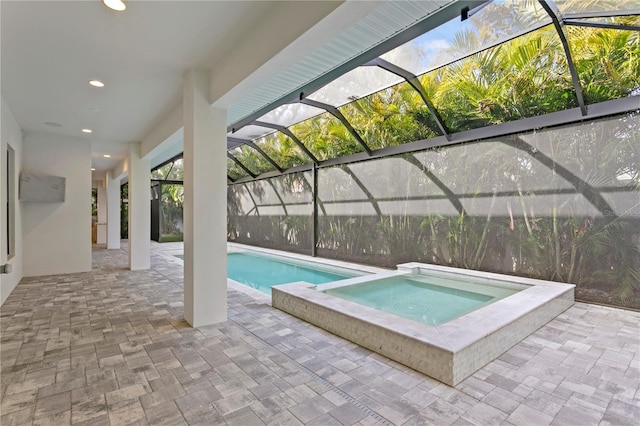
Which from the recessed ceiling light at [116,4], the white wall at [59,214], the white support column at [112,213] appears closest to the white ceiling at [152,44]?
the recessed ceiling light at [116,4]

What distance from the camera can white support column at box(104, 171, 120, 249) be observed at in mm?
11742

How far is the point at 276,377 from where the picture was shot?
8.29ft

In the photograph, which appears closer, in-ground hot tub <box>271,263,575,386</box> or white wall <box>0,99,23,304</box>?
in-ground hot tub <box>271,263,575,386</box>

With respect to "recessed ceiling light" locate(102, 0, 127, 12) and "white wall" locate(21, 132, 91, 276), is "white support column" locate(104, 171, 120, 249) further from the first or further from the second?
"recessed ceiling light" locate(102, 0, 127, 12)

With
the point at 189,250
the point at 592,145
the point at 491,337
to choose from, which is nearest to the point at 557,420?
the point at 491,337

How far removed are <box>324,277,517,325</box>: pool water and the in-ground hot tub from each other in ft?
0.05

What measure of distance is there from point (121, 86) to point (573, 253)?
6962 mm

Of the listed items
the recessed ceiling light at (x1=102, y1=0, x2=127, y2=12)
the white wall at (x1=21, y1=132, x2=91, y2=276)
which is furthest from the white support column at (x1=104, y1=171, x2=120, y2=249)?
the recessed ceiling light at (x1=102, y1=0, x2=127, y2=12)

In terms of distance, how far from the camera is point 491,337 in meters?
2.84

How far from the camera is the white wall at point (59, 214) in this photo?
6672mm

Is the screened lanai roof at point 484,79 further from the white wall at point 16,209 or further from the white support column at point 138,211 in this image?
the white wall at point 16,209

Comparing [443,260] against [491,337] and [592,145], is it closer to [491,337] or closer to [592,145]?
[592,145]

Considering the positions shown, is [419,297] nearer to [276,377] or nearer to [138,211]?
[276,377]

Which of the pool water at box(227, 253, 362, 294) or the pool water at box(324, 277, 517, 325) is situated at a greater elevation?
the pool water at box(324, 277, 517, 325)
